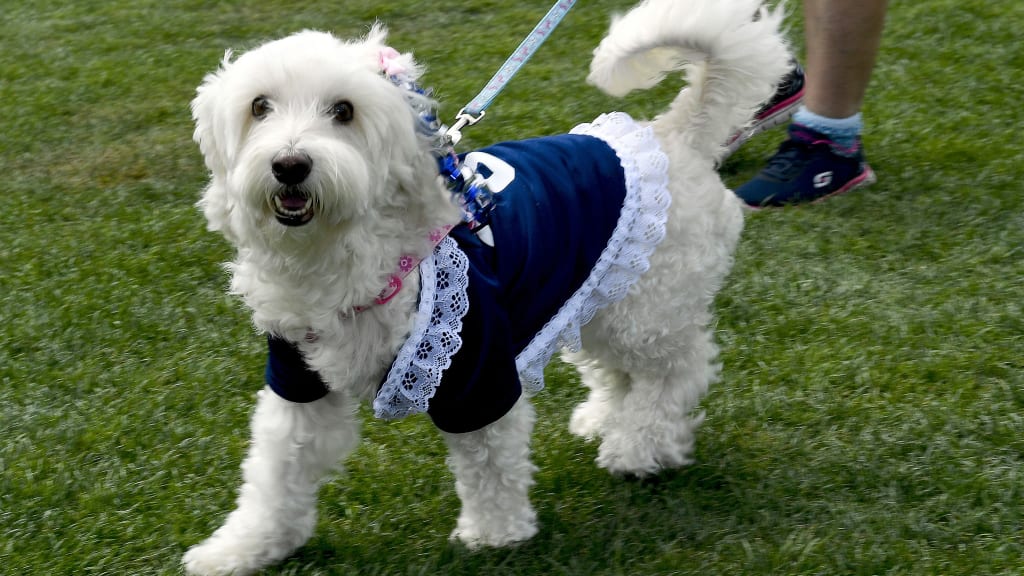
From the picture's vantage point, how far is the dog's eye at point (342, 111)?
7.72ft

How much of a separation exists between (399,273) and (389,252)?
0.07 meters

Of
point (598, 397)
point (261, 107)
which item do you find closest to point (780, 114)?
point (598, 397)

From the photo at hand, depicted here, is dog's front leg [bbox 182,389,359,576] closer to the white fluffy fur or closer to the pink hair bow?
the white fluffy fur

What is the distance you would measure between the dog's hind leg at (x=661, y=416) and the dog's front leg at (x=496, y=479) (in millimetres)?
399

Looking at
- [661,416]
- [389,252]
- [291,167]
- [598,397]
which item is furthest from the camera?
[598,397]

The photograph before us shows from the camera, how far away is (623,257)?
3.01 meters

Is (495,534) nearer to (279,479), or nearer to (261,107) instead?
(279,479)

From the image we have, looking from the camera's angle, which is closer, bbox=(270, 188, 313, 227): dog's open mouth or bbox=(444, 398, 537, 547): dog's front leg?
bbox=(270, 188, 313, 227): dog's open mouth

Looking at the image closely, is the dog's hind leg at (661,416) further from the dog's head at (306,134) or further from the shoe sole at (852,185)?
the shoe sole at (852,185)

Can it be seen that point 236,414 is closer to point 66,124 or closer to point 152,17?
point 66,124

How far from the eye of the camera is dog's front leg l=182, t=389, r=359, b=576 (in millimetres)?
2760

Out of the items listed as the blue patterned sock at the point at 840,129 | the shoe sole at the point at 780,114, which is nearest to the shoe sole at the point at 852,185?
the blue patterned sock at the point at 840,129

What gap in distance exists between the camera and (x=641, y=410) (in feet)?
10.6

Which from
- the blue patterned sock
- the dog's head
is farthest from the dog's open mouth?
the blue patterned sock
